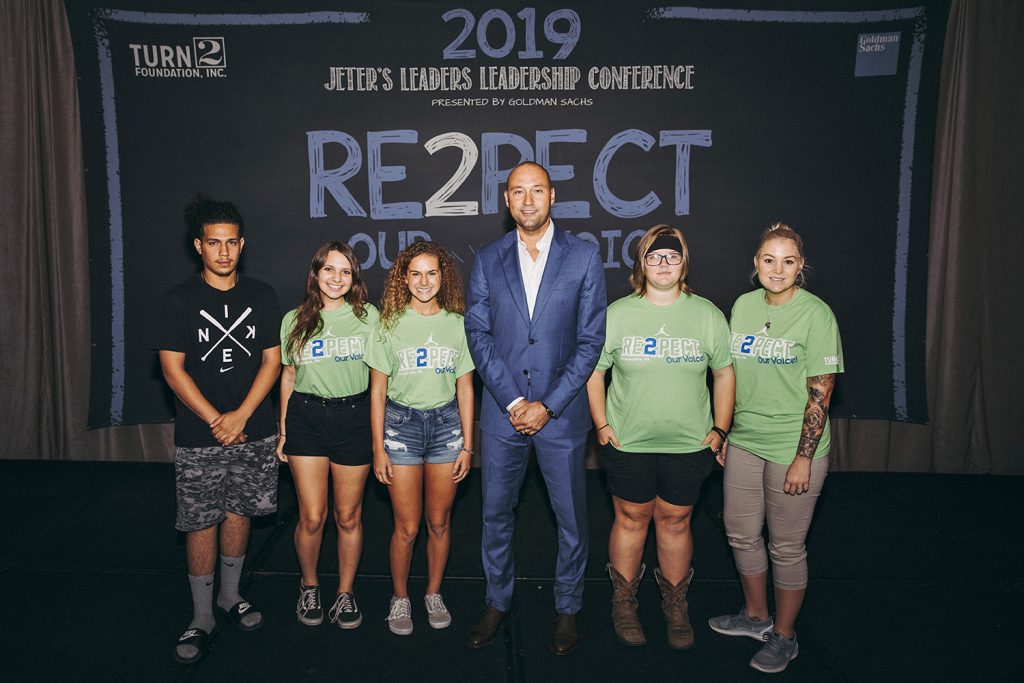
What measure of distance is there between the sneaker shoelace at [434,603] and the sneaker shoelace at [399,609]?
9 centimetres

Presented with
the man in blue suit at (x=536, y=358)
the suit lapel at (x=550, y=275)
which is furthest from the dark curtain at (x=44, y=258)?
the suit lapel at (x=550, y=275)

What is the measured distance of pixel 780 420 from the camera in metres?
2.25

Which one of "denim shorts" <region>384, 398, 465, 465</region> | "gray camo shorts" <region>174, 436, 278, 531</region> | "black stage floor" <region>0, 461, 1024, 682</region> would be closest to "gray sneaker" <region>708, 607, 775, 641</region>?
"black stage floor" <region>0, 461, 1024, 682</region>

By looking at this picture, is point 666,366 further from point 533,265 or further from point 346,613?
point 346,613

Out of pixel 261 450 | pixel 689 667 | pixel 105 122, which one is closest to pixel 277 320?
pixel 261 450

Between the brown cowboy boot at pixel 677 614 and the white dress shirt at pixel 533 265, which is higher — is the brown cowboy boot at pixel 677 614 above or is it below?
below

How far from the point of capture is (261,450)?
248cm

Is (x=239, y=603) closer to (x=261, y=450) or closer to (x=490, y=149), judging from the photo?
(x=261, y=450)

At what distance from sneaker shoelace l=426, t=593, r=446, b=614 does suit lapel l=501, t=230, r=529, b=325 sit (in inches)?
48.8

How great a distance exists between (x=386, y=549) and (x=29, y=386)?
3.11 metres

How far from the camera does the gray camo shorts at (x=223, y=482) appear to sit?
2.38m

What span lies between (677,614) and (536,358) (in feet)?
3.89

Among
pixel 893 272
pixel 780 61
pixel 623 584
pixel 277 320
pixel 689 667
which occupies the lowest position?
pixel 689 667

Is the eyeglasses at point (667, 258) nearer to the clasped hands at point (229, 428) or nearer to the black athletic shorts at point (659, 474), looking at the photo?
the black athletic shorts at point (659, 474)
